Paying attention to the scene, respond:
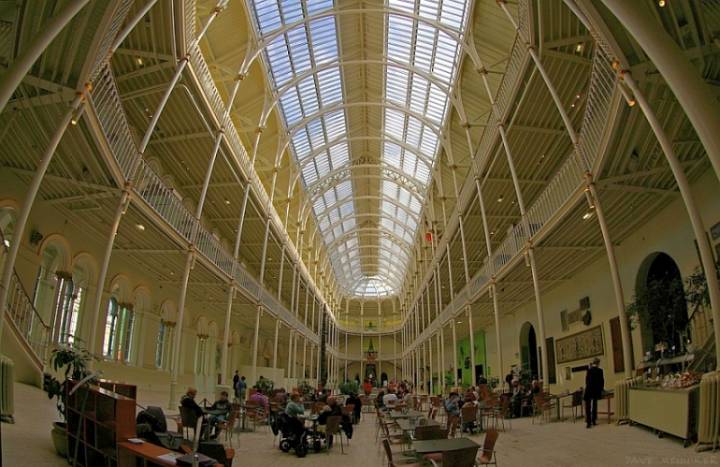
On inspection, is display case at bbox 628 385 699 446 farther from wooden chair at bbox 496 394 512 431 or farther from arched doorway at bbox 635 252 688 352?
wooden chair at bbox 496 394 512 431

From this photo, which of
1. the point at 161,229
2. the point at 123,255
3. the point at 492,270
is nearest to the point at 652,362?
the point at 492,270

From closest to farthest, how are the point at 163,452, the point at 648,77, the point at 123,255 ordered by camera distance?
the point at 163,452
the point at 648,77
the point at 123,255

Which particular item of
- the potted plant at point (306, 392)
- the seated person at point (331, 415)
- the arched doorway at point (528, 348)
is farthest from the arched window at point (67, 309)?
the arched doorway at point (528, 348)

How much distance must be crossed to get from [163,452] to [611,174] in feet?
32.9

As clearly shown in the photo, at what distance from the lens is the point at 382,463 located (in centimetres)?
886

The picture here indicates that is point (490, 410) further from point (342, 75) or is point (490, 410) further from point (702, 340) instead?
point (342, 75)

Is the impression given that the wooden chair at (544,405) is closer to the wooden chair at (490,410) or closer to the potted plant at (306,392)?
the wooden chair at (490,410)

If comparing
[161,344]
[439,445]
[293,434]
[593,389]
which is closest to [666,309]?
[593,389]

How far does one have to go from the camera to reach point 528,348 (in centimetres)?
2655

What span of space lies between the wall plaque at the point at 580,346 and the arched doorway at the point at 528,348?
4795mm

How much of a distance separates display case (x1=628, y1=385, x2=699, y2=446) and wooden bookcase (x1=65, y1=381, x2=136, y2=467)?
758 centimetres

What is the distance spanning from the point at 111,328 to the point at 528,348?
20534mm

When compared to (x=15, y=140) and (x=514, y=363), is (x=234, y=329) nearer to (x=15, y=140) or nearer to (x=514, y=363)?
(x=514, y=363)

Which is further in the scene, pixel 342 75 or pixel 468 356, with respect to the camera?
pixel 468 356
